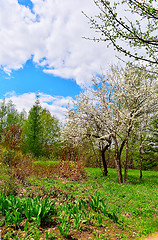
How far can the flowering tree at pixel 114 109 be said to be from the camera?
348 inches

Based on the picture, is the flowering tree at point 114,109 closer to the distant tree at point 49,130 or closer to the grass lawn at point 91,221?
the grass lawn at point 91,221

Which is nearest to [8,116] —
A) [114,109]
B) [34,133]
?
[34,133]

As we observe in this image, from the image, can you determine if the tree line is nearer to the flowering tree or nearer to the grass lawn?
the flowering tree

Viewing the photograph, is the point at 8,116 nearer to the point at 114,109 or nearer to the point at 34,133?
the point at 34,133

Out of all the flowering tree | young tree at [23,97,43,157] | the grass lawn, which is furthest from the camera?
young tree at [23,97,43,157]

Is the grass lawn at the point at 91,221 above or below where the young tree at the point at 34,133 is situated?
below

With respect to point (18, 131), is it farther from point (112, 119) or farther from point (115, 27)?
point (115, 27)

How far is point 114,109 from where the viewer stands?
9.30m

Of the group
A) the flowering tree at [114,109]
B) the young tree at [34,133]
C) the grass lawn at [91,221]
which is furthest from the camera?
the young tree at [34,133]

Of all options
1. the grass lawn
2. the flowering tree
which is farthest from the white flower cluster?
the grass lawn

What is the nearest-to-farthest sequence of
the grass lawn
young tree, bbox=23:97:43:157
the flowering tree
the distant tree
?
the grass lawn → the flowering tree → young tree, bbox=23:97:43:157 → the distant tree

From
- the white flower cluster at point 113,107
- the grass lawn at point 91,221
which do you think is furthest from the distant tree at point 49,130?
the grass lawn at point 91,221

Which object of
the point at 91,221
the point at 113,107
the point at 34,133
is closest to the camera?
the point at 91,221

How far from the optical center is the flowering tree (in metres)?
8.84
